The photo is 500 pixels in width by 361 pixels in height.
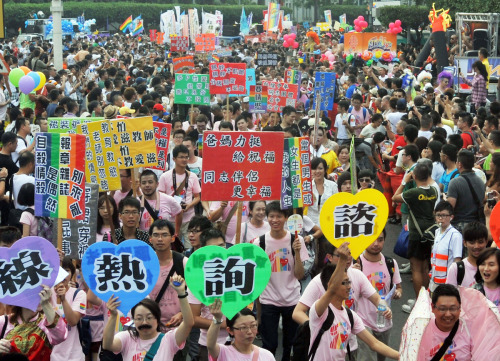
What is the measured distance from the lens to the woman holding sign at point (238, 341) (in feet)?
17.4

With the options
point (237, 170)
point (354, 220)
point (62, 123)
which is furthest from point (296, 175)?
point (62, 123)

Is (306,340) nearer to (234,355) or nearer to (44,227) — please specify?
(234,355)

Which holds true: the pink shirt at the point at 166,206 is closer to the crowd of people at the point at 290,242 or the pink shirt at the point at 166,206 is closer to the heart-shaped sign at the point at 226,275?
the crowd of people at the point at 290,242

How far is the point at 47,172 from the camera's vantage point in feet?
24.5

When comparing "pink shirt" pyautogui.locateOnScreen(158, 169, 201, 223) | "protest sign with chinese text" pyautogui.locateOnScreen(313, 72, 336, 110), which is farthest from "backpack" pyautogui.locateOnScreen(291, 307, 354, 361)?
"protest sign with chinese text" pyautogui.locateOnScreen(313, 72, 336, 110)

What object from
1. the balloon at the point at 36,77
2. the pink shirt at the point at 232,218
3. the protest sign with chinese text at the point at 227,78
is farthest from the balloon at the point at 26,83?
the pink shirt at the point at 232,218

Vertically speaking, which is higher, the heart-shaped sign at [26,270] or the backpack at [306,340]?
the heart-shaped sign at [26,270]

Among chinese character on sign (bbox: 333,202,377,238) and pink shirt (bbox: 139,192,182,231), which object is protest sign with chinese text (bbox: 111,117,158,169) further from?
chinese character on sign (bbox: 333,202,377,238)

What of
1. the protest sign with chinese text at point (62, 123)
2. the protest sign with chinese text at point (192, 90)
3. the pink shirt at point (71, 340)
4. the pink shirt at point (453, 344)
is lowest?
the pink shirt at point (71, 340)

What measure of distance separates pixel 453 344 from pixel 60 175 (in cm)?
360

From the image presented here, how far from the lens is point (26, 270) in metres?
5.73

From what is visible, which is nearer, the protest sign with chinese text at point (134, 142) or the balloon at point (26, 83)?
the protest sign with chinese text at point (134, 142)

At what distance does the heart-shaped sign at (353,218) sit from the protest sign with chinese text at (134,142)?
3.50m

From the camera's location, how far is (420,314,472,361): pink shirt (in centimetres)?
534
